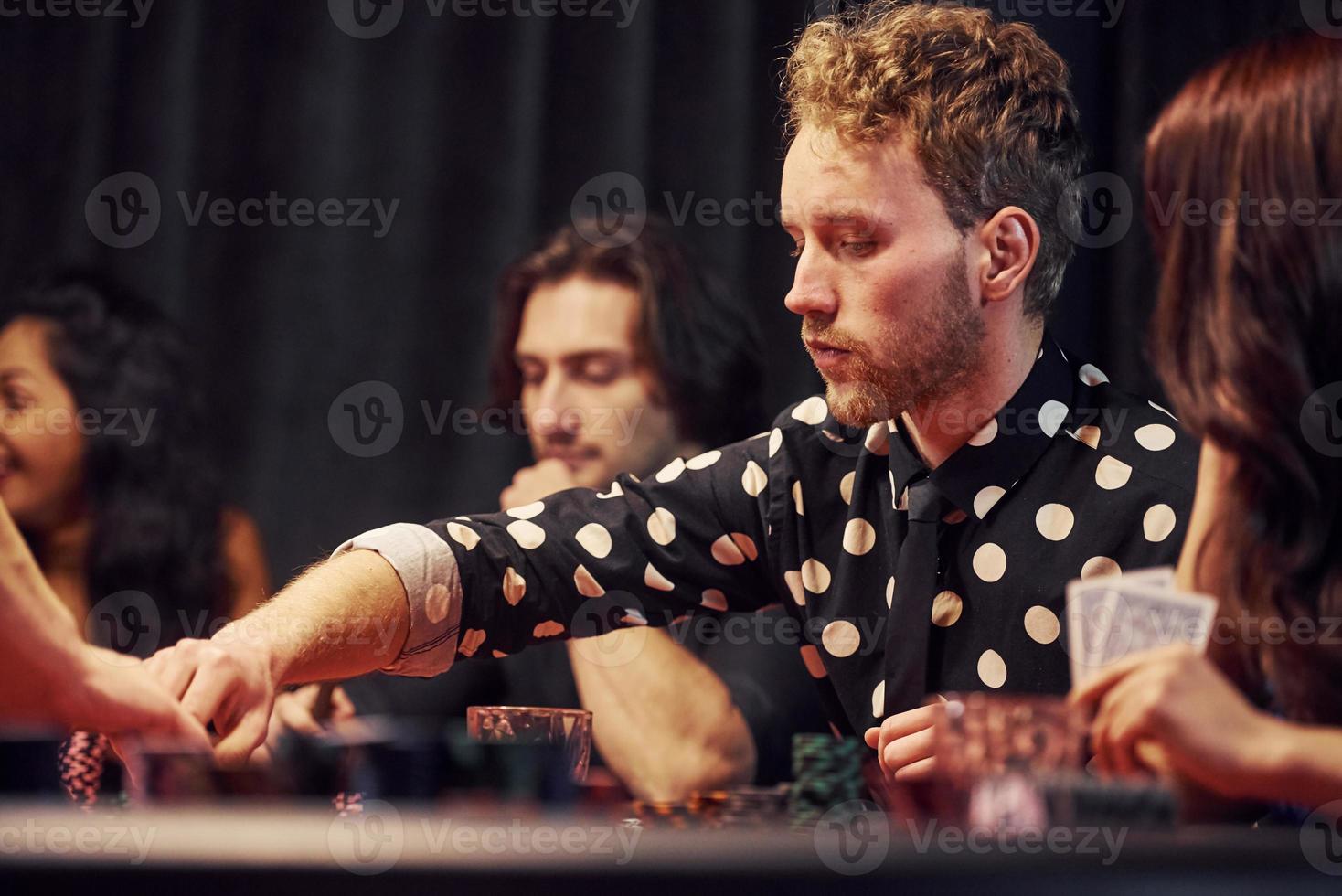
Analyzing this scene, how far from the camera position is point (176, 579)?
2.42 m

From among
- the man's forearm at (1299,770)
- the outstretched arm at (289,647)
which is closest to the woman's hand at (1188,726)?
the man's forearm at (1299,770)

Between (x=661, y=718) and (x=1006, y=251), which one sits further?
(x=661, y=718)

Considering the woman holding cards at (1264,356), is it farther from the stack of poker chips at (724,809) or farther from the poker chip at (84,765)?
the poker chip at (84,765)

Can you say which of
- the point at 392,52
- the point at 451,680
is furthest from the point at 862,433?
the point at 392,52

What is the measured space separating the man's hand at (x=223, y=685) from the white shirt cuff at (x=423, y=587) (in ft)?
0.64

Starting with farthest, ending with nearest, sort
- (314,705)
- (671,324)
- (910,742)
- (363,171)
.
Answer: (363,171), (671,324), (314,705), (910,742)

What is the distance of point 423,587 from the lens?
4.28 ft

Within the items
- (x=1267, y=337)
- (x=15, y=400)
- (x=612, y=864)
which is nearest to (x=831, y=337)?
(x=1267, y=337)

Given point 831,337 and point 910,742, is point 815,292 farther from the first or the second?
point 910,742

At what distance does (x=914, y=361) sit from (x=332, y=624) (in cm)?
65

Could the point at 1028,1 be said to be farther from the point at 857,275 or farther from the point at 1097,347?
the point at 857,275

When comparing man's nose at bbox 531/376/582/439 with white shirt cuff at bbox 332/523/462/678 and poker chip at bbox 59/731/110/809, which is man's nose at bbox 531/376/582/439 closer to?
white shirt cuff at bbox 332/523/462/678

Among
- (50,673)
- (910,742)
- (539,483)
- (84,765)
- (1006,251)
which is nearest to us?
(50,673)

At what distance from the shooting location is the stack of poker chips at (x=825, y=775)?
0.89 meters
